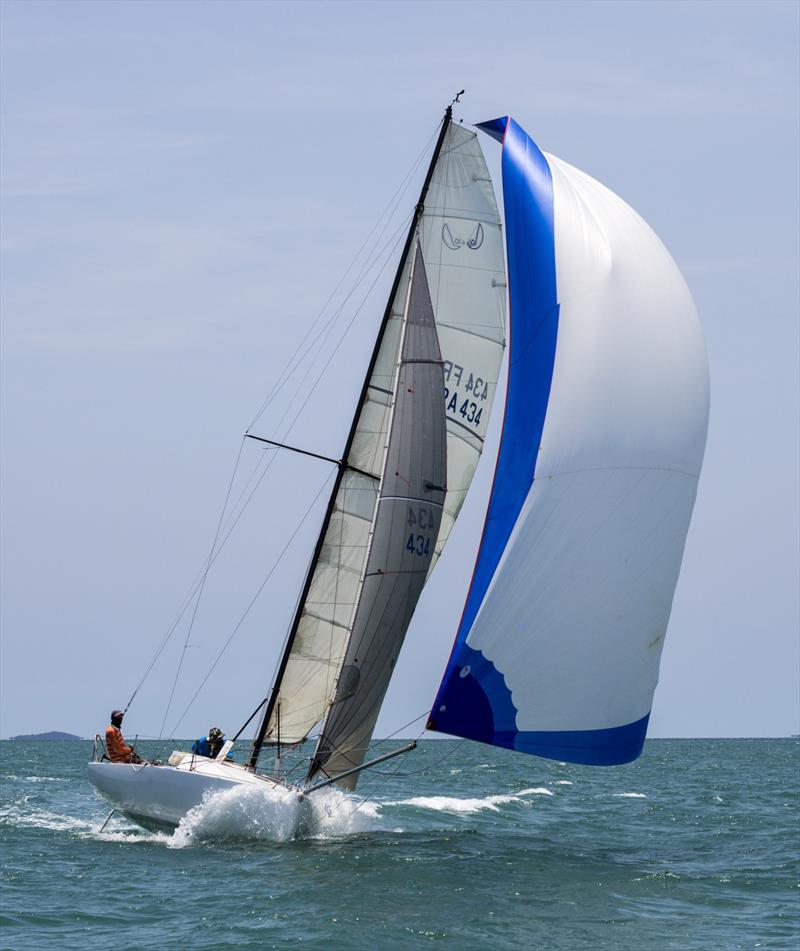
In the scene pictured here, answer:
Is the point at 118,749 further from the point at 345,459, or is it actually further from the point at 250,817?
the point at 345,459

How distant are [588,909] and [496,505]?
15.0 feet

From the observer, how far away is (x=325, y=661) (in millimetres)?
20484

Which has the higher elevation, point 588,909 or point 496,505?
point 496,505

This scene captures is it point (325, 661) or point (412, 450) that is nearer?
point (412, 450)

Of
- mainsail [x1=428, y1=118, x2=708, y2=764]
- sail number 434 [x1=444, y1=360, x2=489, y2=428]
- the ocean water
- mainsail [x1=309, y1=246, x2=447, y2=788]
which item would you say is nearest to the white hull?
the ocean water

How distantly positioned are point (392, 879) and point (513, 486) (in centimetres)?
466

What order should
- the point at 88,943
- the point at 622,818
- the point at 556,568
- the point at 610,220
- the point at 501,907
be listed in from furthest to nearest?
the point at 622,818 < the point at 610,220 < the point at 556,568 < the point at 501,907 < the point at 88,943

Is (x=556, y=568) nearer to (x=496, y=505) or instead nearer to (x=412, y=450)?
(x=496, y=505)

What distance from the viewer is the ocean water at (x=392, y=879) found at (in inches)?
578

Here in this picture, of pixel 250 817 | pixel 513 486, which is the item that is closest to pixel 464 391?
pixel 513 486

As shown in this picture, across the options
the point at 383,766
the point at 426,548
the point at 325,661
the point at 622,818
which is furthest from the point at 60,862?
the point at 383,766

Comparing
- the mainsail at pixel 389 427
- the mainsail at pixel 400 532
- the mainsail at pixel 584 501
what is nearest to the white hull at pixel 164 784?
the mainsail at pixel 389 427

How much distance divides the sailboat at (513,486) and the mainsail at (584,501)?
1.0 inches

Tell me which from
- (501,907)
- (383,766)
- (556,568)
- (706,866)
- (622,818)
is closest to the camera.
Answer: (501,907)
